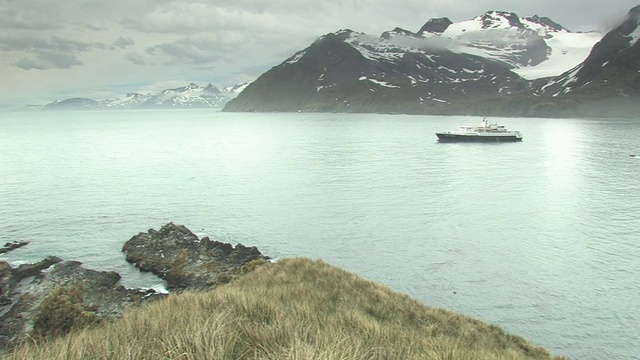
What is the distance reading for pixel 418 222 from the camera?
38656 millimetres

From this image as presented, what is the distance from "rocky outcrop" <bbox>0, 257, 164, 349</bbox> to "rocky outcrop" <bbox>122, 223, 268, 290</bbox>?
2.68 metres

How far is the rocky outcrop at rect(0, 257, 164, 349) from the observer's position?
18142mm

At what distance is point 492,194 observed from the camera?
5159 centimetres

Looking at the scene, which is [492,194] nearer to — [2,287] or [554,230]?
[554,230]

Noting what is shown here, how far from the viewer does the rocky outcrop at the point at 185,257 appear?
26.8 metres

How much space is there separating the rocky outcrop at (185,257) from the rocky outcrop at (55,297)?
2.68m

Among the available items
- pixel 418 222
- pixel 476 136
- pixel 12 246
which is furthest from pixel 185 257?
pixel 476 136

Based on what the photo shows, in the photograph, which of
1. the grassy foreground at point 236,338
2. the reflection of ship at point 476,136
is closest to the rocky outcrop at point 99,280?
the grassy foreground at point 236,338

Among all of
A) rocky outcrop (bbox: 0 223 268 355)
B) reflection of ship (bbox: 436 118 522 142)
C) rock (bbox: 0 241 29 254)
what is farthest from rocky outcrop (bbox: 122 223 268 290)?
reflection of ship (bbox: 436 118 522 142)

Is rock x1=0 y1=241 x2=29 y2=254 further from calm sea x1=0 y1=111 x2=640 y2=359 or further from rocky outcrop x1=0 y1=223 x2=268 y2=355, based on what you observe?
calm sea x1=0 y1=111 x2=640 y2=359

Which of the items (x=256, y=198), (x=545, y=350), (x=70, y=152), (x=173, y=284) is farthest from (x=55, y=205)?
(x=70, y=152)

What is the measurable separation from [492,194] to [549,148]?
65878 mm

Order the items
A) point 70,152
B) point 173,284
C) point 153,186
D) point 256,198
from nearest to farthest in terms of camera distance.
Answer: point 173,284, point 256,198, point 153,186, point 70,152

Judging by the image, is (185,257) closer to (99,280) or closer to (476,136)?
(99,280)
